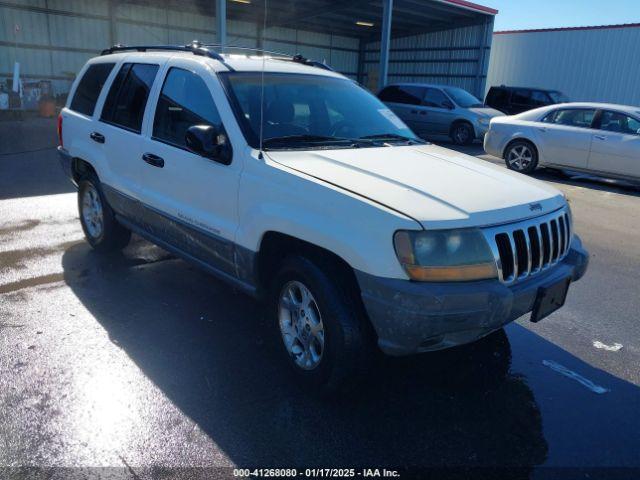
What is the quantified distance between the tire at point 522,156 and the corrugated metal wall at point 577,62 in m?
14.4

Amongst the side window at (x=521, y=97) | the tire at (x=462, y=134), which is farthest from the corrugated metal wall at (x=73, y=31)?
the side window at (x=521, y=97)

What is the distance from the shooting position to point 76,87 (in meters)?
5.52

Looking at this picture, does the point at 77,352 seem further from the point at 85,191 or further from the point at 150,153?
the point at 85,191

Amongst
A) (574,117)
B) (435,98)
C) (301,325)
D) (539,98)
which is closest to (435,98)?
(435,98)

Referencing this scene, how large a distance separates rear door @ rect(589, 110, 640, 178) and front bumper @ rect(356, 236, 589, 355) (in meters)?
8.32

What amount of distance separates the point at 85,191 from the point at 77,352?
2371 mm

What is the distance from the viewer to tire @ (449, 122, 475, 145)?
15398mm

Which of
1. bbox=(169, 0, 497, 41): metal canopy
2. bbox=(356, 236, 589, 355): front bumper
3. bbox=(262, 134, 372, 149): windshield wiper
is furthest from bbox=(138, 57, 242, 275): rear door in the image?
bbox=(169, 0, 497, 41): metal canopy

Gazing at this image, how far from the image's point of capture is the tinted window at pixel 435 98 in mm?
16031

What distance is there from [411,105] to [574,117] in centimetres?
673

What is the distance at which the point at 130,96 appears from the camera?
177 inches

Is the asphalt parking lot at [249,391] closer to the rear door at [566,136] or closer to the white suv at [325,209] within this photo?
the white suv at [325,209]

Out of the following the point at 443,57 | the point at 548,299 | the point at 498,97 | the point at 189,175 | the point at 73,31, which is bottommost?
the point at 548,299

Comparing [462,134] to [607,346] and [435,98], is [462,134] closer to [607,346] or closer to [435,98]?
[435,98]
